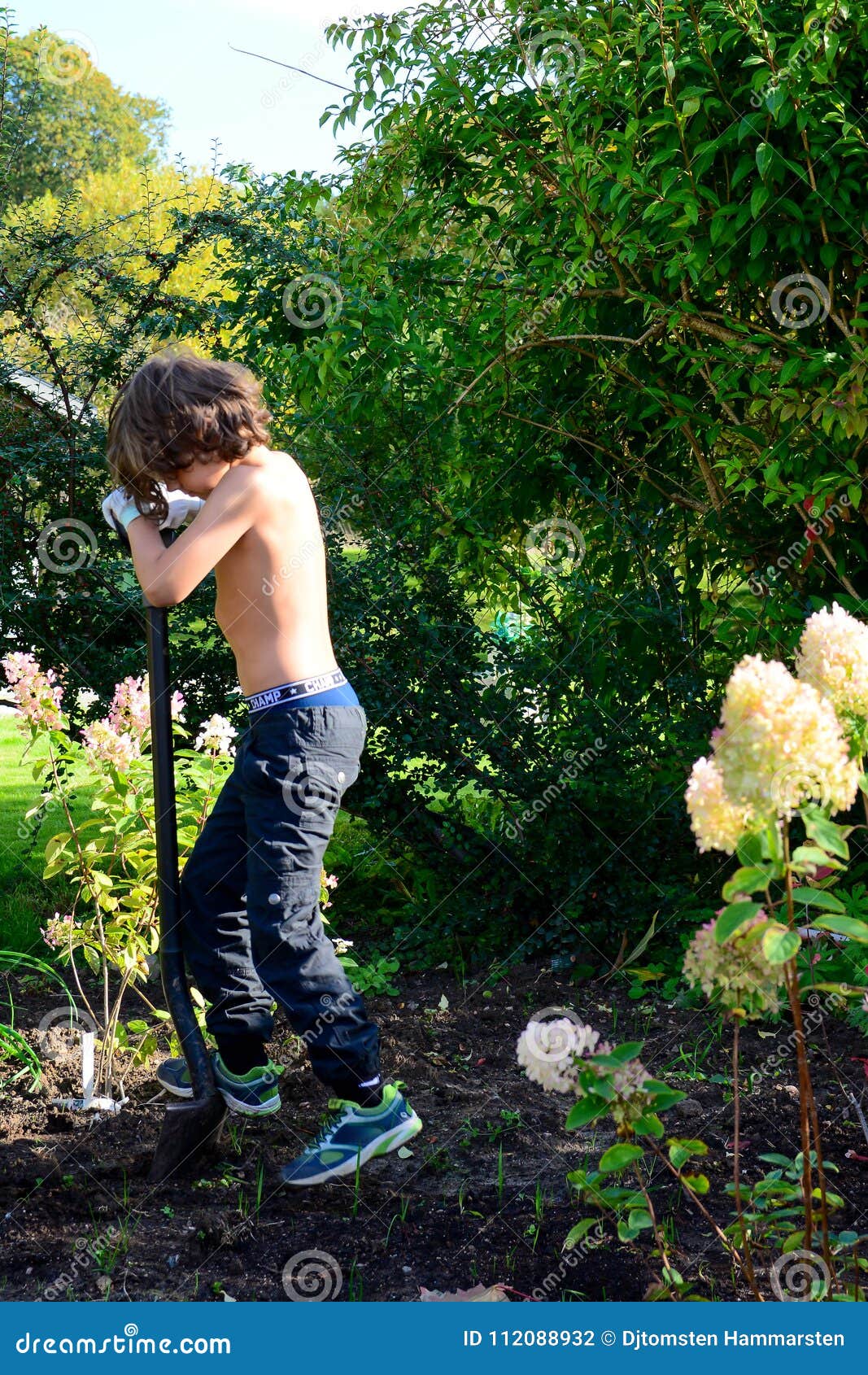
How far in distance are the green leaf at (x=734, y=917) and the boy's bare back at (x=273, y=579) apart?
4.36 ft

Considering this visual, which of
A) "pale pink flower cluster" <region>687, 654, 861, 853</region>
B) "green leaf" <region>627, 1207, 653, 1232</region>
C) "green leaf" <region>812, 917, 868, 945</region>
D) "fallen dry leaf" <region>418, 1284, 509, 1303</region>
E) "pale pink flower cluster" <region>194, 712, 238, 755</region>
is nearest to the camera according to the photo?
"pale pink flower cluster" <region>687, 654, 861, 853</region>

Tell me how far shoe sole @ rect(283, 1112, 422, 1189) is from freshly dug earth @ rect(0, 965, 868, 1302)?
0.10 feet

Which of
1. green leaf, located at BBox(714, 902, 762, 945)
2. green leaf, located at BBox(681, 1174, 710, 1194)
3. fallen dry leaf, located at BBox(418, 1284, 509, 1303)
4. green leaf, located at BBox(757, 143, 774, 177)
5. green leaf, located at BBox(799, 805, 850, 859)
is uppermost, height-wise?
green leaf, located at BBox(757, 143, 774, 177)

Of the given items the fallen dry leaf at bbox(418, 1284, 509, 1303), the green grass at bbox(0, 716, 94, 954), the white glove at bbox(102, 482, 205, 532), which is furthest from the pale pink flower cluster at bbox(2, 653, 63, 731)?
the fallen dry leaf at bbox(418, 1284, 509, 1303)

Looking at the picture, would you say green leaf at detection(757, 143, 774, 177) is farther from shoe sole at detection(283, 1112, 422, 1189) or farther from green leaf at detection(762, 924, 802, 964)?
shoe sole at detection(283, 1112, 422, 1189)

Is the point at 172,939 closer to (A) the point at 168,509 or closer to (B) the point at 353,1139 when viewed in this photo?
(B) the point at 353,1139

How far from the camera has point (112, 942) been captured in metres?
3.11

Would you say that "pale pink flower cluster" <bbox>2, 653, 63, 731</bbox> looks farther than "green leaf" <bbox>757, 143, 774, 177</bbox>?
No

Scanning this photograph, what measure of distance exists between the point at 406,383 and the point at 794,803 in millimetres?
3260

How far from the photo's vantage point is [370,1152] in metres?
2.54

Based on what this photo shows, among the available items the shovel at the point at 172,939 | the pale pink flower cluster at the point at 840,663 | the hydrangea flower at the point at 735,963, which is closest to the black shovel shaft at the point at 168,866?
the shovel at the point at 172,939

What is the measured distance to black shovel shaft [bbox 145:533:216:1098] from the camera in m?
2.63

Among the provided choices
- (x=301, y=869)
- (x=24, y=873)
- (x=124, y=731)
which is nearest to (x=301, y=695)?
(x=301, y=869)

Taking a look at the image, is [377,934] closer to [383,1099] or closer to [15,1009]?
[15,1009]
